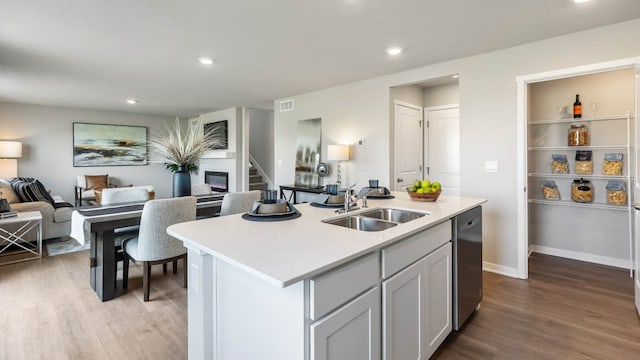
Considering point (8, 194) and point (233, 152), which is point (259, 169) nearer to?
point (233, 152)

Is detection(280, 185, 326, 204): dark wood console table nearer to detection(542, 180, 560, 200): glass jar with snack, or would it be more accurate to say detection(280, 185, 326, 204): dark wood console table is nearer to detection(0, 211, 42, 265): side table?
detection(542, 180, 560, 200): glass jar with snack

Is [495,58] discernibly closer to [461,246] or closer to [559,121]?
[559,121]

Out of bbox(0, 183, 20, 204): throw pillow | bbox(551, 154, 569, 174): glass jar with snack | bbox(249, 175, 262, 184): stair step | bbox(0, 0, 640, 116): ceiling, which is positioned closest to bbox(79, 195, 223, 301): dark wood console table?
bbox(0, 0, 640, 116): ceiling

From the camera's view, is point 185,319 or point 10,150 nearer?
point 185,319

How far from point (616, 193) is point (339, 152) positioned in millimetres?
3192

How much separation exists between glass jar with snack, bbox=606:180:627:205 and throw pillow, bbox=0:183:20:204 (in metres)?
7.53

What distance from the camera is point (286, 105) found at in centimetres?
608

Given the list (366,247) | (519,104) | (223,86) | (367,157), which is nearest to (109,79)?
(223,86)

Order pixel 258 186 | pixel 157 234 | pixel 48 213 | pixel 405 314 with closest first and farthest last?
pixel 405 314 → pixel 157 234 → pixel 48 213 → pixel 258 186

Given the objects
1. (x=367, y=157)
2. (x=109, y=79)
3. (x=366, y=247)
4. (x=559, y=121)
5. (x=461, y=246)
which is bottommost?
(x=461, y=246)

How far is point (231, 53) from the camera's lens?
3592 millimetres

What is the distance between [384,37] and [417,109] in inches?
87.3

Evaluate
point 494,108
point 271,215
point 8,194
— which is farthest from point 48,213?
point 494,108

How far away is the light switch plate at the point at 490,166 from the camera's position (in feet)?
11.7
